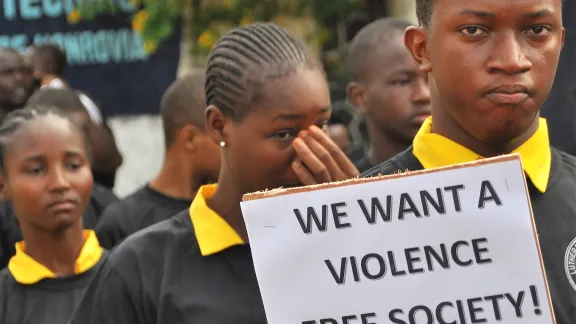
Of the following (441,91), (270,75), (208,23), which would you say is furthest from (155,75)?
(441,91)

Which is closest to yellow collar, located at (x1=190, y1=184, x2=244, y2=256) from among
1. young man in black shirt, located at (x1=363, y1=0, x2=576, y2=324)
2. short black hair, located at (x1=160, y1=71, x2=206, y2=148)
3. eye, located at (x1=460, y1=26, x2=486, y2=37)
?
young man in black shirt, located at (x1=363, y1=0, x2=576, y2=324)

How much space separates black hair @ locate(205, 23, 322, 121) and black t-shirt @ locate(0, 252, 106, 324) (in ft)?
3.80

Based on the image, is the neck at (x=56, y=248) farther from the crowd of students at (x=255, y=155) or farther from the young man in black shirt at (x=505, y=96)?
the young man in black shirt at (x=505, y=96)

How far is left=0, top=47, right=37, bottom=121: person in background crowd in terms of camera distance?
9109 millimetres

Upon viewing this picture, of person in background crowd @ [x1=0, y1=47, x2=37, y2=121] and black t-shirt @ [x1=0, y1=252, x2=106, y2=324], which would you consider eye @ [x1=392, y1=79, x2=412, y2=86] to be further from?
person in background crowd @ [x1=0, y1=47, x2=37, y2=121]

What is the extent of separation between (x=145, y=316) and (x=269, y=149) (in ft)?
1.93

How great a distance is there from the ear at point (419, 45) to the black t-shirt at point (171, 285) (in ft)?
2.62

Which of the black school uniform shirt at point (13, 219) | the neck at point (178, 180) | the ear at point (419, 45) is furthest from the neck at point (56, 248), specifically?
the ear at point (419, 45)

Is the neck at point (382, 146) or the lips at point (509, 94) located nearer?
the lips at point (509, 94)

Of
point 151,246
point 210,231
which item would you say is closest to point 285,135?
point 210,231

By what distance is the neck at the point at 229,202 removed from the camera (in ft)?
13.1

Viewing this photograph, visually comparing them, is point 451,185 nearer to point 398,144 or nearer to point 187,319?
point 187,319

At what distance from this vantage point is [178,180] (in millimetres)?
6496

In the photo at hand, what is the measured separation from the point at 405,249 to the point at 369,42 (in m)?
3.59
